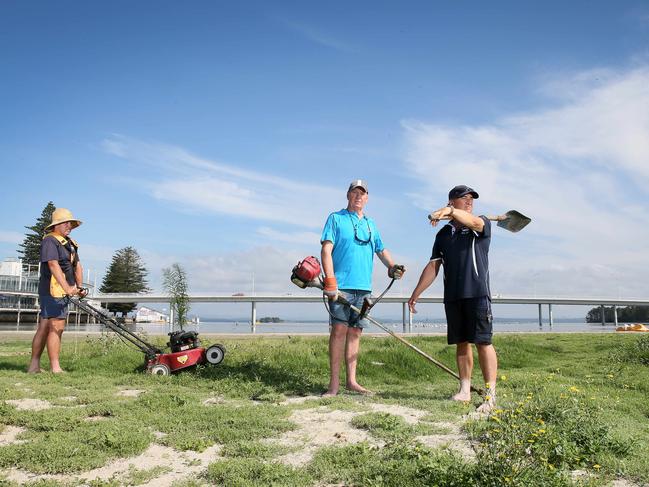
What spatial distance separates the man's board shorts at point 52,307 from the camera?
23.4 ft

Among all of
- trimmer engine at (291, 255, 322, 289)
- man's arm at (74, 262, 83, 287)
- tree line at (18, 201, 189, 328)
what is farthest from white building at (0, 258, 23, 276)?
trimmer engine at (291, 255, 322, 289)

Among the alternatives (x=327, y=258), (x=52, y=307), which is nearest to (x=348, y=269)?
(x=327, y=258)

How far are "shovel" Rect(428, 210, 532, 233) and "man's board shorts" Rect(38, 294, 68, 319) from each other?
5.89m

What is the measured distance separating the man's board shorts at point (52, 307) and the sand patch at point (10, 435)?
302 cm

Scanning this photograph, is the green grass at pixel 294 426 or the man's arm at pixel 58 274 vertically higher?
the man's arm at pixel 58 274

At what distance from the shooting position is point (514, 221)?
6.07 m

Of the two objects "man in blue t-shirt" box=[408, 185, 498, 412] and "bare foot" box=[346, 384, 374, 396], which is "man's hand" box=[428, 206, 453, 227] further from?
"bare foot" box=[346, 384, 374, 396]

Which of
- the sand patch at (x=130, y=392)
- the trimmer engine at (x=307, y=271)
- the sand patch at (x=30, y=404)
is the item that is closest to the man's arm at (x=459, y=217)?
the trimmer engine at (x=307, y=271)

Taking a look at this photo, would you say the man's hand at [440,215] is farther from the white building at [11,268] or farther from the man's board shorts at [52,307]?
the white building at [11,268]

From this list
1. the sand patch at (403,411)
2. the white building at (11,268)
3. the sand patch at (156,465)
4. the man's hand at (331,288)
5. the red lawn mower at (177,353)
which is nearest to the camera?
the sand patch at (156,465)

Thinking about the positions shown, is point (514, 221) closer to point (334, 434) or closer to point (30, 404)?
point (334, 434)

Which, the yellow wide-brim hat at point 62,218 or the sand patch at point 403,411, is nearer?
the sand patch at point 403,411

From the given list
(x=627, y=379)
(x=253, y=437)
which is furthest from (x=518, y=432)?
(x=627, y=379)

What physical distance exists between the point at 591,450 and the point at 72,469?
3.45 m
